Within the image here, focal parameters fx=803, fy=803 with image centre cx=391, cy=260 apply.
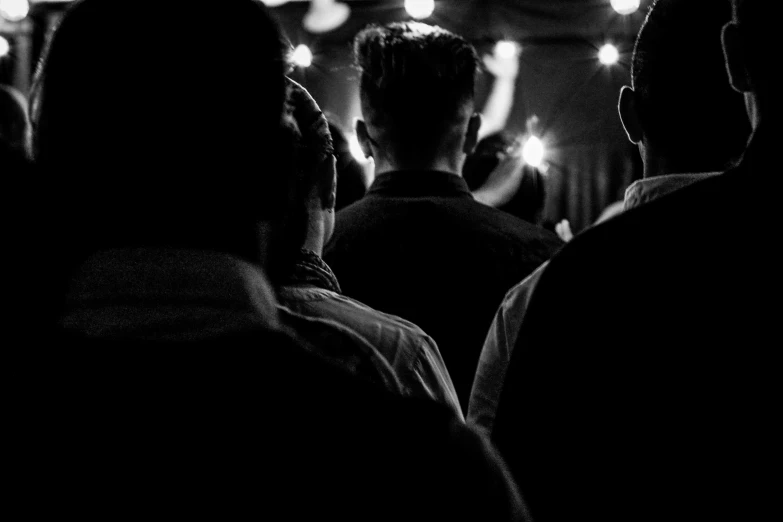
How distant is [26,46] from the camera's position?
3.98m

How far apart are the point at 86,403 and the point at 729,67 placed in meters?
0.87

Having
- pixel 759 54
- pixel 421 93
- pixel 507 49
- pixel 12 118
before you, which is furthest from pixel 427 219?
pixel 507 49

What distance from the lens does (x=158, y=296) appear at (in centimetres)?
71

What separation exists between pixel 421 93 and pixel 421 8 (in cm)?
185

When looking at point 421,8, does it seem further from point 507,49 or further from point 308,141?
point 308,141

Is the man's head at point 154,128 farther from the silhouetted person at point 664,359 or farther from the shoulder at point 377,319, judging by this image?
the shoulder at point 377,319

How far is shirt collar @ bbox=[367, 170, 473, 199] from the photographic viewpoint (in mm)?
1953

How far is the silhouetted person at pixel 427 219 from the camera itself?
1771 millimetres

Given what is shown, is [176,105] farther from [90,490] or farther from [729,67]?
[729,67]

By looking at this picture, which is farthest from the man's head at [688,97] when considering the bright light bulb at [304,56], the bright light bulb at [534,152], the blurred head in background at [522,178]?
the bright light bulb at [304,56]

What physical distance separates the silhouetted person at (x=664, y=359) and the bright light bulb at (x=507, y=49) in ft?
9.19

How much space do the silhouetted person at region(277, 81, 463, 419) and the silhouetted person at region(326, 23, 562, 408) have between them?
1.07 feet

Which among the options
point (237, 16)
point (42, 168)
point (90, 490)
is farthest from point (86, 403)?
point (237, 16)

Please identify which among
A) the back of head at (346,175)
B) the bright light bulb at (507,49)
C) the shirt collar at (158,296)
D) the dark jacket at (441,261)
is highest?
the shirt collar at (158,296)
